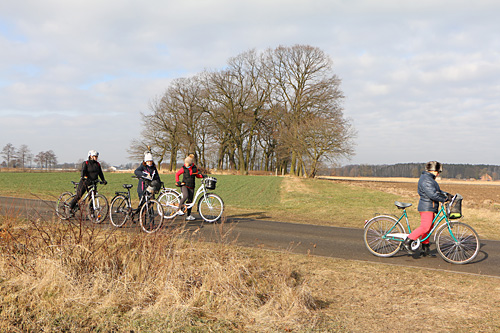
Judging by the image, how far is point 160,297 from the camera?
4.55 m

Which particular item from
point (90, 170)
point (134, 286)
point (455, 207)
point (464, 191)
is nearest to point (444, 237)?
point (455, 207)

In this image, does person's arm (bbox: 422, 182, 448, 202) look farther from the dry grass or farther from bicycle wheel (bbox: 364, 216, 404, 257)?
the dry grass

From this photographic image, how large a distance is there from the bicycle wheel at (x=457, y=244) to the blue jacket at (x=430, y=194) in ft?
1.50

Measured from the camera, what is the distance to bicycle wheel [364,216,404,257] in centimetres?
778

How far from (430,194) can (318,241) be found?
295 cm

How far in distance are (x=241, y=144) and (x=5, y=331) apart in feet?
165

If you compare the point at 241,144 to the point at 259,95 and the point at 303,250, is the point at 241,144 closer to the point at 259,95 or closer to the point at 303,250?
the point at 259,95

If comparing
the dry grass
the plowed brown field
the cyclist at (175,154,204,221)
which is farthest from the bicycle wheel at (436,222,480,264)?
the plowed brown field

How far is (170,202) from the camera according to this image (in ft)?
36.1

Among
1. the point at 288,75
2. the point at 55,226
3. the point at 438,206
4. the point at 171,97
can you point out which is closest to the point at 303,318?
the point at 55,226

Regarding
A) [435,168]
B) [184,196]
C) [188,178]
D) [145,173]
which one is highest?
[435,168]

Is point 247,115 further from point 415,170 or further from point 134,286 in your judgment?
point 415,170

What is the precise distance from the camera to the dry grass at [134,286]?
4.16 m

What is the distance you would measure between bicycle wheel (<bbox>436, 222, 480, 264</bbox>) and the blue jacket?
18.0 inches
